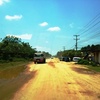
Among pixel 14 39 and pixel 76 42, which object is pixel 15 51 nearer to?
pixel 14 39

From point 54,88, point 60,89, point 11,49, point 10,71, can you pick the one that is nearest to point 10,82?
point 54,88

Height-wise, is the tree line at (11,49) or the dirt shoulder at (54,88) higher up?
the tree line at (11,49)

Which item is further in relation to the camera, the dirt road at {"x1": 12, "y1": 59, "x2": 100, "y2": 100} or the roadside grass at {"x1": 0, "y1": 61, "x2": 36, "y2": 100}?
the roadside grass at {"x1": 0, "y1": 61, "x2": 36, "y2": 100}

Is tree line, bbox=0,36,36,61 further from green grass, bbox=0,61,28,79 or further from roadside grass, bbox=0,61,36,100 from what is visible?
roadside grass, bbox=0,61,36,100

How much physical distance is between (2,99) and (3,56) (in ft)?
185

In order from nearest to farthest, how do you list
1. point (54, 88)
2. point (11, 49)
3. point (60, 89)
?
point (60, 89), point (54, 88), point (11, 49)

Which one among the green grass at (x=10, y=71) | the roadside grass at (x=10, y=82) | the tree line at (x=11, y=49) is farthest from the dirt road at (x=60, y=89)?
the tree line at (x=11, y=49)

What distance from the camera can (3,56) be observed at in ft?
224

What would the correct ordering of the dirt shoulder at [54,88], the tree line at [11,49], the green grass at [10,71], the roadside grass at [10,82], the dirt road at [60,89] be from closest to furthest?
the dirt road at [60,89]
the dirt shoulder at [54,88]
the roadside grass at [10,82]
the green grass at [10,71]
the tree line at [11,49]

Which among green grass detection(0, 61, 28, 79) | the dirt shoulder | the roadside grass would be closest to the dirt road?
the dirt shoulder

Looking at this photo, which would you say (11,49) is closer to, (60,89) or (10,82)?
(10,82)

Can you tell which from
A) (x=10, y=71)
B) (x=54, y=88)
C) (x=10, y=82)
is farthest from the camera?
(x=10, y=71)

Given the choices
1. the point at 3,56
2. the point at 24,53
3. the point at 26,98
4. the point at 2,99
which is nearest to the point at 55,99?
the point at 26,98

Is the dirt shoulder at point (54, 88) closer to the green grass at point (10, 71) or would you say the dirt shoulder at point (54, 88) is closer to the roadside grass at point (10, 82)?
the roadside grass at point (10, 82)
